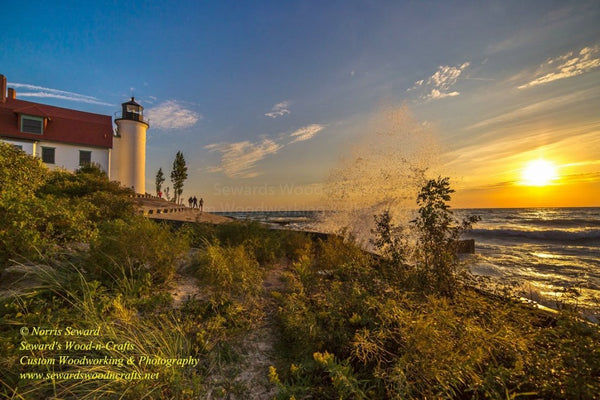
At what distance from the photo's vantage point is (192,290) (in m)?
4.25

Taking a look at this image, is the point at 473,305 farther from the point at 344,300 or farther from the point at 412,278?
the point at 344,300

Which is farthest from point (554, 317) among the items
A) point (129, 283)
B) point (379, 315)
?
point (129, 283)

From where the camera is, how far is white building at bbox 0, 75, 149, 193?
2091 cm

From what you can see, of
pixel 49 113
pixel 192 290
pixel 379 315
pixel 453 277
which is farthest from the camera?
pixel 49 113

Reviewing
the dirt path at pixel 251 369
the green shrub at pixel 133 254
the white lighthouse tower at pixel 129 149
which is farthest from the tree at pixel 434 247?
the white lighthouse tower at pixel 129 149

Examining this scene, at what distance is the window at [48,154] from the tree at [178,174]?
1919 centimetres

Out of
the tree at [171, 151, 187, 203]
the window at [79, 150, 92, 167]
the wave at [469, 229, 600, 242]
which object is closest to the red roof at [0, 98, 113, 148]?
the window at [79, 150, 92, 167]

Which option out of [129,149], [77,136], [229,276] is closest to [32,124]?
[77,136]

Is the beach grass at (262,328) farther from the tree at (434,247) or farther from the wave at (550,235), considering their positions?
the wave at (550,235)

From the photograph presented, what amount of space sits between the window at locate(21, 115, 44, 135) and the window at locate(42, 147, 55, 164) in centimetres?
138

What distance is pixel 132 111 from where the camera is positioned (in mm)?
28375

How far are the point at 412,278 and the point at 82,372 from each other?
3.87 meters

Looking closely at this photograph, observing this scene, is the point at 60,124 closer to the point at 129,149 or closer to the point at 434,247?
the point at 129,149

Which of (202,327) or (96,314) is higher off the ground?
(96,314)
